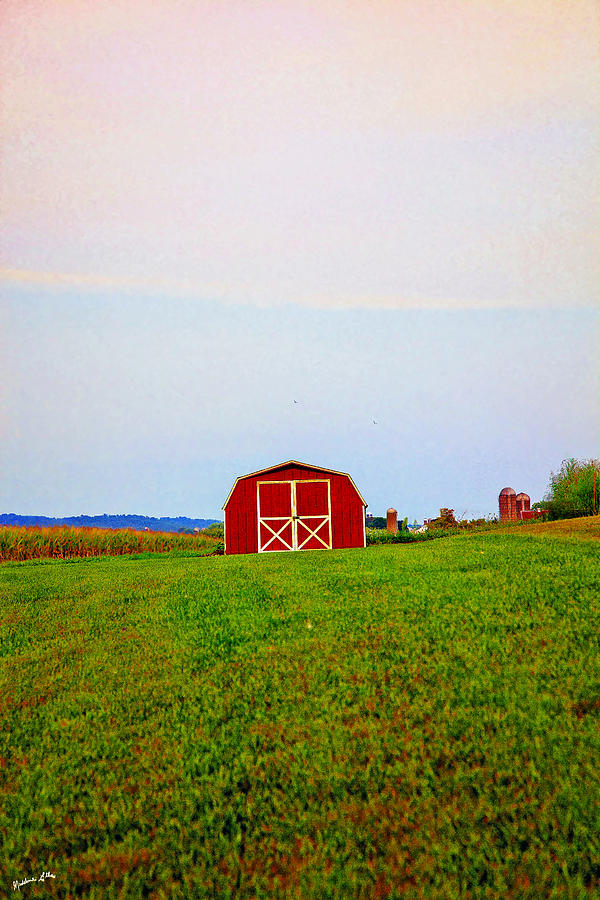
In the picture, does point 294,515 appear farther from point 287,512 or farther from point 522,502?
point 522,502

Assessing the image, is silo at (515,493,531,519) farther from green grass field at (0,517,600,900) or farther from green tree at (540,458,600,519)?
green grass field at (0,517,600,900)

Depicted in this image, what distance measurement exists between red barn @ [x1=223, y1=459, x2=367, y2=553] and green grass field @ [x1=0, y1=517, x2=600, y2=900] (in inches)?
689

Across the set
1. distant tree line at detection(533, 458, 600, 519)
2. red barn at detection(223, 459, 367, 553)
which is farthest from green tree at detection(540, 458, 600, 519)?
red barn at detection(223, 459, 367, 553)

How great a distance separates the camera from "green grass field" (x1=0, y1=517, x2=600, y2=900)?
12.0 ft

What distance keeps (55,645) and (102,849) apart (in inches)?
207

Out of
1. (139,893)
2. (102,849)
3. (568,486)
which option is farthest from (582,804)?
(568,486)

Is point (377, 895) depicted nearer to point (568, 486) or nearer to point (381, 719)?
point (381, 719)

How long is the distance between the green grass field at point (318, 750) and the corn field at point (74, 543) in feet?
77.4

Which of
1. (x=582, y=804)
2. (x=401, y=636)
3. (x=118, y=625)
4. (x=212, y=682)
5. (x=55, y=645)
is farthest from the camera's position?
(x=118, y=625)

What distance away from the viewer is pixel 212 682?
6512 mm

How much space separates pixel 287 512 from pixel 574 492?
17400mm

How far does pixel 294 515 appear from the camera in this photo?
2717 cm

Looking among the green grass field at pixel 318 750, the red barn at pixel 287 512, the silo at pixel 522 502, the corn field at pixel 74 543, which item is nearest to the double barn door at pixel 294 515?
the red barn at pixel 287 512

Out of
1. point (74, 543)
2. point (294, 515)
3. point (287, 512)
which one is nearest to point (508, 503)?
point (294, 515)
